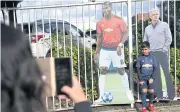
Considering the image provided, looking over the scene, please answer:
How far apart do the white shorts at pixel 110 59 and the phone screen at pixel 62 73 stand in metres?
4.98

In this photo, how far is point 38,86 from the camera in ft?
2.63

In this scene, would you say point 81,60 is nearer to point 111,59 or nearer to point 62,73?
point 111,59

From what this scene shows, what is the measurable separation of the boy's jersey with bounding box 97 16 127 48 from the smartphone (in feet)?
16.1

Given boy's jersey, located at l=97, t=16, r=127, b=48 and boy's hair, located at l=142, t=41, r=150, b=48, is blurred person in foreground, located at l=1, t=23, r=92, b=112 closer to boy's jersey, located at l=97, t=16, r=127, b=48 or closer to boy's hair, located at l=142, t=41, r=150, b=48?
boy's jersey, located at l=97, t=16, r=127, b=48

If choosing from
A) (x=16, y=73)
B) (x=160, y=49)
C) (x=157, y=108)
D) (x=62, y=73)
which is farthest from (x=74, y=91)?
(x=157, y=108)

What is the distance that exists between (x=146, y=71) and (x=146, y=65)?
10 centimetres

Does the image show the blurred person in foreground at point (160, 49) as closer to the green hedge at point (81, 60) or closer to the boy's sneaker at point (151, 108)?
the boy's sneaker at point (151, 108)

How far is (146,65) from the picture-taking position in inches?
235

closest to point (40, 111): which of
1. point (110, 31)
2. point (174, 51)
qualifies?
point (110, 31)

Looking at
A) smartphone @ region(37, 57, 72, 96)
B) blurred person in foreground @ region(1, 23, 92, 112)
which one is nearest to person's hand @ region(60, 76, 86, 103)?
smartphone @ region(37, 57, 72, 96)

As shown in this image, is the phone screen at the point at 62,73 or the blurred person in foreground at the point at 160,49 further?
the blurred person in foreground at the point at 160,49

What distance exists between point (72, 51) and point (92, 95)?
0.83 m

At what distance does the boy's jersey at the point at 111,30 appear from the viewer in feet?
19.8

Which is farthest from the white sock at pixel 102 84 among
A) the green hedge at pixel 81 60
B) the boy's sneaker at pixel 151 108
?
the boy's sneaker at pixel 151 108
